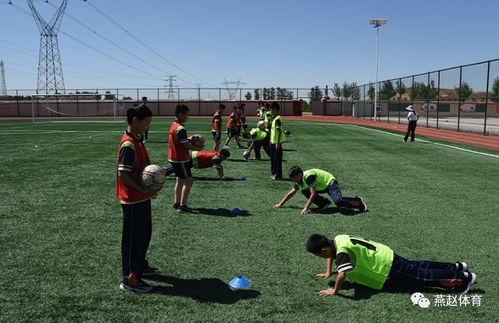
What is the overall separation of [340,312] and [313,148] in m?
15.4

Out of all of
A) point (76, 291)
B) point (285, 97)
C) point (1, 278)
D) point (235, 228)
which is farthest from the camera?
point (285, 97)

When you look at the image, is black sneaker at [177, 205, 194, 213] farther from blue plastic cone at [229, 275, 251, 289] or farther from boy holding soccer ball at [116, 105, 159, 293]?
blue plastic cone at [229, 275, 251, 289]

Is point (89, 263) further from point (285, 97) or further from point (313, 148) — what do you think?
point (285, 97)

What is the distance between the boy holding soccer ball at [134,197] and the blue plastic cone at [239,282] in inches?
Result: 36.0

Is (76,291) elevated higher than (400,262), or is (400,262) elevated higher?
(400,262)

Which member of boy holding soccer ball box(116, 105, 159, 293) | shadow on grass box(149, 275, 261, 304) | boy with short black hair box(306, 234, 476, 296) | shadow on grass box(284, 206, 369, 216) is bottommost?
shadow on grass box(149, 275, 261, 304)

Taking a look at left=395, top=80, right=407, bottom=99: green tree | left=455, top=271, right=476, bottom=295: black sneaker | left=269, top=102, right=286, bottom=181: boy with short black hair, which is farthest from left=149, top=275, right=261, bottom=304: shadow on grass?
left=395, top=80, right=407, bottom=99: green tree

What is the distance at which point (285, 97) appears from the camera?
219ft

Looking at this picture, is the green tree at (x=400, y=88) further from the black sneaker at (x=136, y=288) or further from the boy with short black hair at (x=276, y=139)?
the black sneaker at (x=136, y=288)

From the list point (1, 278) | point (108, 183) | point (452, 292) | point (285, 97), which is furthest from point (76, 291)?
point (285, 97)

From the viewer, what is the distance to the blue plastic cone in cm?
489

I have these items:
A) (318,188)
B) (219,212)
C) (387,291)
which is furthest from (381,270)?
(219,212)

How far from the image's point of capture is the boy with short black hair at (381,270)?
4750 mm

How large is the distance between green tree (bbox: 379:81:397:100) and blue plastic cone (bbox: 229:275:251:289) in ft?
141
